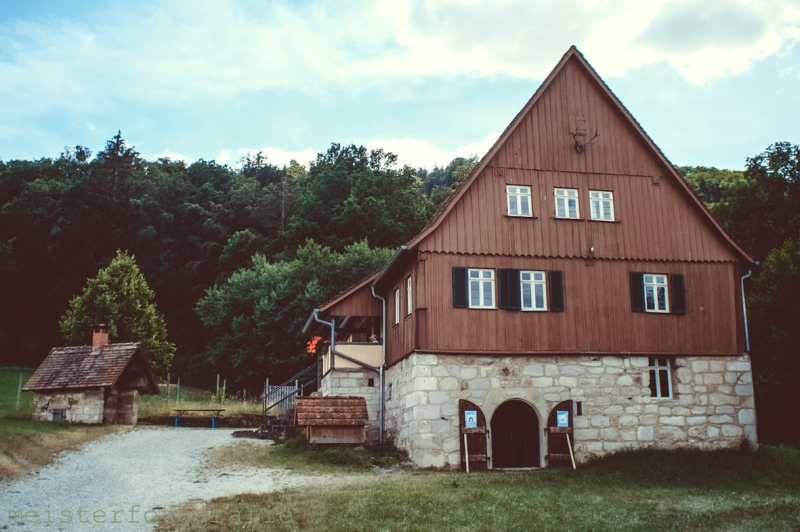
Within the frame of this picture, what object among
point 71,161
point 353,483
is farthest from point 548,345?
point 71,161

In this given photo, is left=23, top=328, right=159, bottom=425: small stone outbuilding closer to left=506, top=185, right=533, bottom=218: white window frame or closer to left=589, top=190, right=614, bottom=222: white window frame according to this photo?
left=506, top=185, right=533, bottom=218: white window frame

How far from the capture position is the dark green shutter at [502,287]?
2081cm

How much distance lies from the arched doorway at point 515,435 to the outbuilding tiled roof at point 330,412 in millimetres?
3944

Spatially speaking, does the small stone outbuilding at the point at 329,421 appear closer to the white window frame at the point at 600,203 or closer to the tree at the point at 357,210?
the white window frame at the point at 600,203

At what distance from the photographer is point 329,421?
887 inches

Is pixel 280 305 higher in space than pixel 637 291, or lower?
higher

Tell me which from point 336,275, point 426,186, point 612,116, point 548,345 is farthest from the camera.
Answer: point 426,186

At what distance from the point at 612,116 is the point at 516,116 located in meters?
2.97

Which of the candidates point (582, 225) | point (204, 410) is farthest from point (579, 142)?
point (204, 410)

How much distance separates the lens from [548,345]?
2083 centimetres

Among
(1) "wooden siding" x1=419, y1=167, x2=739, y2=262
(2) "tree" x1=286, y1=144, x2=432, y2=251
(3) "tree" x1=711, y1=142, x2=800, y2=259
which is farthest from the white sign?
(2) "tree" x1=286, y1=144, x2=432, y2=251

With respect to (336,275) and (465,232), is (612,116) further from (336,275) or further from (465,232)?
(336,275)

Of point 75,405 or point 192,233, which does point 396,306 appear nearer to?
point 75,405

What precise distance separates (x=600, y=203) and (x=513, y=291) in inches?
149
